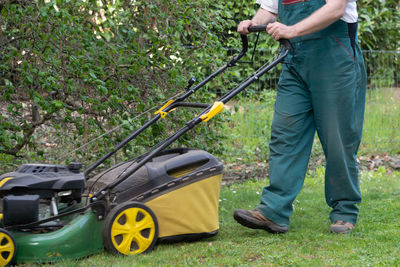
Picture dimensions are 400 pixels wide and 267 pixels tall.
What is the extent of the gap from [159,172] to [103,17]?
1629 millimetres

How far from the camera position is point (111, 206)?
2.95 meters

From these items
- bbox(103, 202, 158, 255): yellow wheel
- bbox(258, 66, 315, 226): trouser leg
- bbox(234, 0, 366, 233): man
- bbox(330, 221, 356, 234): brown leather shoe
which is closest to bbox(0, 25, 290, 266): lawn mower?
bbox(103, 202, 158, 255): yellow wheel

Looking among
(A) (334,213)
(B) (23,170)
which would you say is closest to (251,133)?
(A) (334,213)

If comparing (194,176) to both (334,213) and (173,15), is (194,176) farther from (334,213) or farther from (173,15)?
(173,15)

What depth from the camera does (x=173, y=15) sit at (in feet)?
13.7

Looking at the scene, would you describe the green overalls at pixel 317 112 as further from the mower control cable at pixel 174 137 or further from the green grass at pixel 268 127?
the green grass at pixel 268 127

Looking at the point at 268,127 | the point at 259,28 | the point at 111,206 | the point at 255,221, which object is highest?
the point at 259,28

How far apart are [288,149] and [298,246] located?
61cm

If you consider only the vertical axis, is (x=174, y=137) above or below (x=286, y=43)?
below

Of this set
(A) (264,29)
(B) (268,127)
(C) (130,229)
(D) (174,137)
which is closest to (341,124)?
(A) (264,29)

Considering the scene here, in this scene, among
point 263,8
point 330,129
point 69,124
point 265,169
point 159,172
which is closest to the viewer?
point 159,172

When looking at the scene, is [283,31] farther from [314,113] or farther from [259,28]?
[314,113]

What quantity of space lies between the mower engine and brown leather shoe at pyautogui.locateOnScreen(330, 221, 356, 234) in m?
1.58

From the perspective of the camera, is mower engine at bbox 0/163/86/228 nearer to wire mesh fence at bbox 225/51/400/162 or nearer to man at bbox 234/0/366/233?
man at bbox 234/0/366/233
